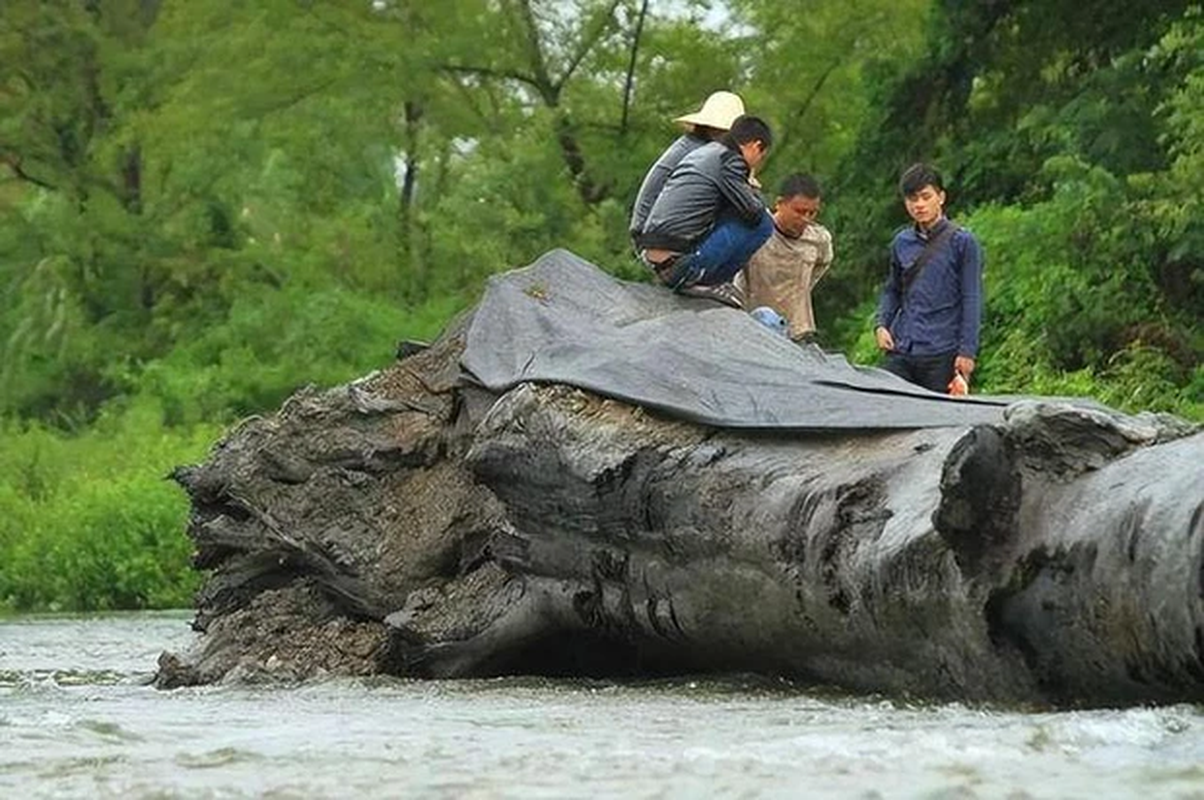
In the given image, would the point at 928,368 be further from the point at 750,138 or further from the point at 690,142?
the point at 750,138

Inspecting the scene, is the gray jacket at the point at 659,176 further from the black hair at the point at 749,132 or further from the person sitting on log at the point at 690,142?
the black hair at the point at 749,132

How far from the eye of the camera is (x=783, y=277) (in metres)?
10.5

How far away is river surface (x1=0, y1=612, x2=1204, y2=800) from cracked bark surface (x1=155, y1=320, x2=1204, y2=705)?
188mm

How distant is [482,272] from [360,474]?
59.6 ft

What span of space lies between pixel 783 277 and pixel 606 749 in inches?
231

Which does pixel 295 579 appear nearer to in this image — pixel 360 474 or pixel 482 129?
pixel 360 474

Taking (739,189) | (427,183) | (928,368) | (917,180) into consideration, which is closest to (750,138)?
(739,189)

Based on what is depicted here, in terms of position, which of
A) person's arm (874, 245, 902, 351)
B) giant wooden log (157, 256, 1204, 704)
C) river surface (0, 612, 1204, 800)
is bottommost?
river surface (0, 612, 1204, 800)

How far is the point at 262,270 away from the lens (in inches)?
1234

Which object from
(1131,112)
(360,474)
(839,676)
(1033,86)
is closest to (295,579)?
(360,474)

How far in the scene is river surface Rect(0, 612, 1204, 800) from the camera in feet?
13.8

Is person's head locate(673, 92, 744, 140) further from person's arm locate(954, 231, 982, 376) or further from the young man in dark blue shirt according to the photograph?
person's arm locate(954, 231, 982, 376)

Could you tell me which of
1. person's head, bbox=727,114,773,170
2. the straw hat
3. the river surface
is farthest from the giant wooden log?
the straw hat

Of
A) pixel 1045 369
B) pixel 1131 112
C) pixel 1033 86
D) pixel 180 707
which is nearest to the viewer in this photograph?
pixel 180 707
